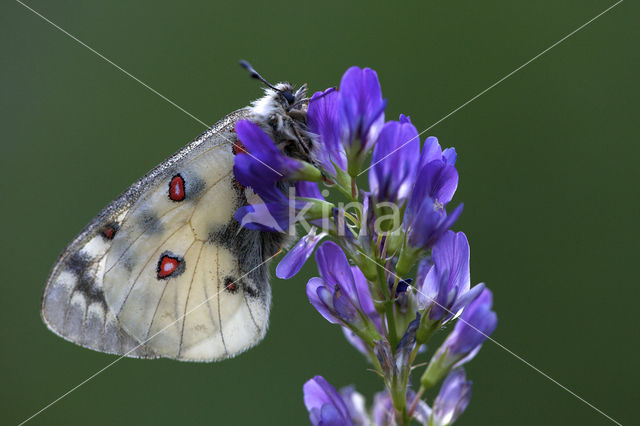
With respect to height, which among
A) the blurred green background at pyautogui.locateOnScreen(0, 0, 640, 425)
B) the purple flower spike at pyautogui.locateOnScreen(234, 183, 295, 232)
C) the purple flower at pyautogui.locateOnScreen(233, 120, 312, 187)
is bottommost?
the blurred green background at pyautogui.locateOnScreen(0, 0, 640, 425)

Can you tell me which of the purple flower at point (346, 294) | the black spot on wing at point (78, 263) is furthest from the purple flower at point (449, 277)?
the black spot on wing at point (78, 263)

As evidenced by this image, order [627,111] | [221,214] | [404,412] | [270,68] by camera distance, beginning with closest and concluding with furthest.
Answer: [404,412] < [221,214] < [627,111] < [270,68]

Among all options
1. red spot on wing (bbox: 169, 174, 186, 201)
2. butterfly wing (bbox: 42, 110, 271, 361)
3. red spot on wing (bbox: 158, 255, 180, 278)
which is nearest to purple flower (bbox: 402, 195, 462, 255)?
butterfly wing (bbox: 42, 110, 271, 361)

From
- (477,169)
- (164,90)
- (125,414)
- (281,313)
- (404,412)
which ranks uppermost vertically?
(404,412)

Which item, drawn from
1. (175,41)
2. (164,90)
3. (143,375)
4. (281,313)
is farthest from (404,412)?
(175,41)

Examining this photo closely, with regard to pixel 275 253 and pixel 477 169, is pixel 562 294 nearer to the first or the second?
pixel 477 169

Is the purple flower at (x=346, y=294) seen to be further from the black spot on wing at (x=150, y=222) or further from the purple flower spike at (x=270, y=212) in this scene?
the black spot on wing at (x=150, y=222)

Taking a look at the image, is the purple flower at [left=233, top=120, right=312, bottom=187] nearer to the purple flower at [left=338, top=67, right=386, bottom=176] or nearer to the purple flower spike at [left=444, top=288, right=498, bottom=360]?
the purple flower at [left=338, top=67, right=386, bottom=176]

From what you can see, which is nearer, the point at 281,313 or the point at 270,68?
the point at 281,313
